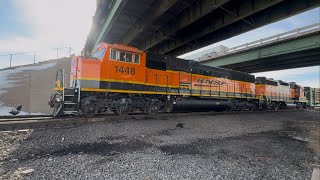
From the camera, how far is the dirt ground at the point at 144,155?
3.58 m

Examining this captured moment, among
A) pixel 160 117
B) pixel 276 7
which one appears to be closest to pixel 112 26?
pixel 160 117

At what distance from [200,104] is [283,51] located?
13754 mm

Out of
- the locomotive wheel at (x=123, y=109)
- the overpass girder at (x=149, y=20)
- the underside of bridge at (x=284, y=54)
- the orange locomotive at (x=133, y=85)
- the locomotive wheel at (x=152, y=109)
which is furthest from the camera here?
the underside of bridge at (x=284, y=54)

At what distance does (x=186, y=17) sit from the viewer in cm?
1293

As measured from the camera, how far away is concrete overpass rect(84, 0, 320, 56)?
11.2 meters

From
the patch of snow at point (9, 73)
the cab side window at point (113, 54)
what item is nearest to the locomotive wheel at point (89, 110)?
the cab side window at point (113, 54)

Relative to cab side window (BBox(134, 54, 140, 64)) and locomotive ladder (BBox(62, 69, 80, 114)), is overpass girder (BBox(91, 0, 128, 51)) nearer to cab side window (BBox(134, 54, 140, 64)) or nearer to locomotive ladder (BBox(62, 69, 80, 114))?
A: cab side window (BBox(134, 54, 140, 64))

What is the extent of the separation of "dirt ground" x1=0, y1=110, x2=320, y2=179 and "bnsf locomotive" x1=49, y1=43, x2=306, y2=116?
6.81 ft

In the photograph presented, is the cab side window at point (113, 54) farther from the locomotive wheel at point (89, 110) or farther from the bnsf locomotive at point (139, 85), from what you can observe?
the locomotive wheel at point (89, 110)

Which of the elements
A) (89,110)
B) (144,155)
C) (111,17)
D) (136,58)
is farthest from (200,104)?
(144,155)

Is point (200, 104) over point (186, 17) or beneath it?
beneath

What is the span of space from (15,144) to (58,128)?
184 centimetres

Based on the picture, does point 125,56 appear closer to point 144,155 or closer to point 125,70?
point 125,70

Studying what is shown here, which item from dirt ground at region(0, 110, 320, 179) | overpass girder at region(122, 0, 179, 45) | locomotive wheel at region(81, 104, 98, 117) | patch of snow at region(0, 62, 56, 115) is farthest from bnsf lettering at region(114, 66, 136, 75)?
patch of snow at region(0, 62, 56, 115)
